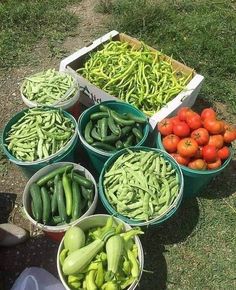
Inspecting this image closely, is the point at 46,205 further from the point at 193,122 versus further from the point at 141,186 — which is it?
the point at 193,122

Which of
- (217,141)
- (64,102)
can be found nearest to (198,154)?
(217,141)

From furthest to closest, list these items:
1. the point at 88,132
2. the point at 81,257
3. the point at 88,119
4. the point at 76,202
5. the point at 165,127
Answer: the point at 88,119
the point at 88,132
the point at 165,127
the point at 76,202
the point at 81,257

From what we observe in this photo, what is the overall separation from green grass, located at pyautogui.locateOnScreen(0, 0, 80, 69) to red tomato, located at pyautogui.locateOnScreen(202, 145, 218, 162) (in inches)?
125

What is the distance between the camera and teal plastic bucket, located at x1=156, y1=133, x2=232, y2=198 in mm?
3926

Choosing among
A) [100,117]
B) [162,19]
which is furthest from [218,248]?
[162,19]

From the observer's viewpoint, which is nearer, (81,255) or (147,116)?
(81,255)

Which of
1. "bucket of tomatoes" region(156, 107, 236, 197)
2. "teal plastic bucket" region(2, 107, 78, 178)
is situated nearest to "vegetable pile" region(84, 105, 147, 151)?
"teal plastic bucket" region(2, 107, 78, 178)

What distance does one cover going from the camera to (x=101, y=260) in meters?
3.27

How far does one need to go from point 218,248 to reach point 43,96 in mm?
2556

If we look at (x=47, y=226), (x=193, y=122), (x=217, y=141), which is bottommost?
(x=47, y=226)

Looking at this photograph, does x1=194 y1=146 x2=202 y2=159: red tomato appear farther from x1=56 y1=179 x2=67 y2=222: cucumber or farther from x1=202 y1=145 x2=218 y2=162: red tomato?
x1=56 y1=179 x2=67 y2=222: cucumber

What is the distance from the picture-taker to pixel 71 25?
653cm

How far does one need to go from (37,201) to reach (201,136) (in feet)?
5.68

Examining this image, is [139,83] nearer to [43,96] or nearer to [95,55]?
[95,55]
